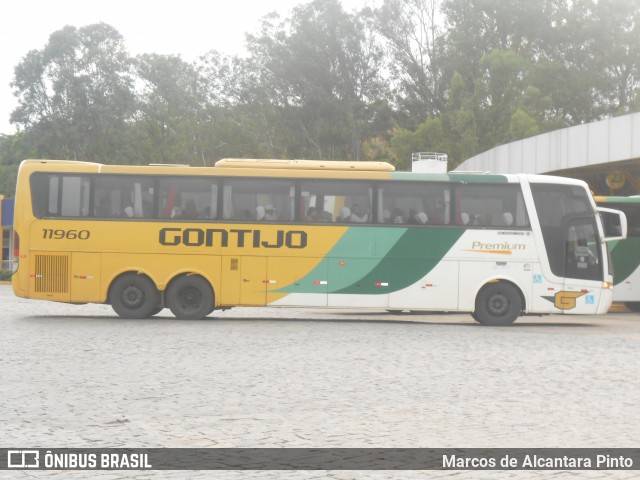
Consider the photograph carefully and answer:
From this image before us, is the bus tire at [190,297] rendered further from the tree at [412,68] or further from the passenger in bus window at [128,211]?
the tree at [412,68]

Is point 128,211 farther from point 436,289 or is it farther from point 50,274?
point 436,289

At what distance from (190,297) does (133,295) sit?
3.84ft

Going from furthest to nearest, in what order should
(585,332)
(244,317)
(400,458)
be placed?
(244,317), (585,332), (400,458)

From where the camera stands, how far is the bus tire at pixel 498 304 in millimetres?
21484

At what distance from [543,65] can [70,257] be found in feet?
200

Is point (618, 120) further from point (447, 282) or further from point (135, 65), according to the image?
point (135, 65)

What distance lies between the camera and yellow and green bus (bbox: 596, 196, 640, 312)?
28938 mm

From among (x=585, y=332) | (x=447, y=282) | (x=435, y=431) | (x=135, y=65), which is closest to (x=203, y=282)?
(x=447, y=282)

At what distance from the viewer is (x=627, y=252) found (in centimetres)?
2916

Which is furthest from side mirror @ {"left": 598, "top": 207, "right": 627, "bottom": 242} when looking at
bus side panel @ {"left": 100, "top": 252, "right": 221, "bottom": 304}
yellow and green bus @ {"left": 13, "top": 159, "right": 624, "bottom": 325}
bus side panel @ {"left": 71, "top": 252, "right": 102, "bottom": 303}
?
bus side panel @ {"left": 71, "top": 252, "right": 102, "bottom": 303}

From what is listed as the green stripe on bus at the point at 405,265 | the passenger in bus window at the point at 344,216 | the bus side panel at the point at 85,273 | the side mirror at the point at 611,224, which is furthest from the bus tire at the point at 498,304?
the bus side panel at the point at 85,273

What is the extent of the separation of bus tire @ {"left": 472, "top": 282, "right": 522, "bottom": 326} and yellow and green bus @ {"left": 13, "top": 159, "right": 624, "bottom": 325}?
0.02 meters

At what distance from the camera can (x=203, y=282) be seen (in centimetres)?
2172

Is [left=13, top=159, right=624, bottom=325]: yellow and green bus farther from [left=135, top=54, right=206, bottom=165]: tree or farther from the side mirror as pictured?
[left=135, top=54, right=206, bottom=165]: tree
